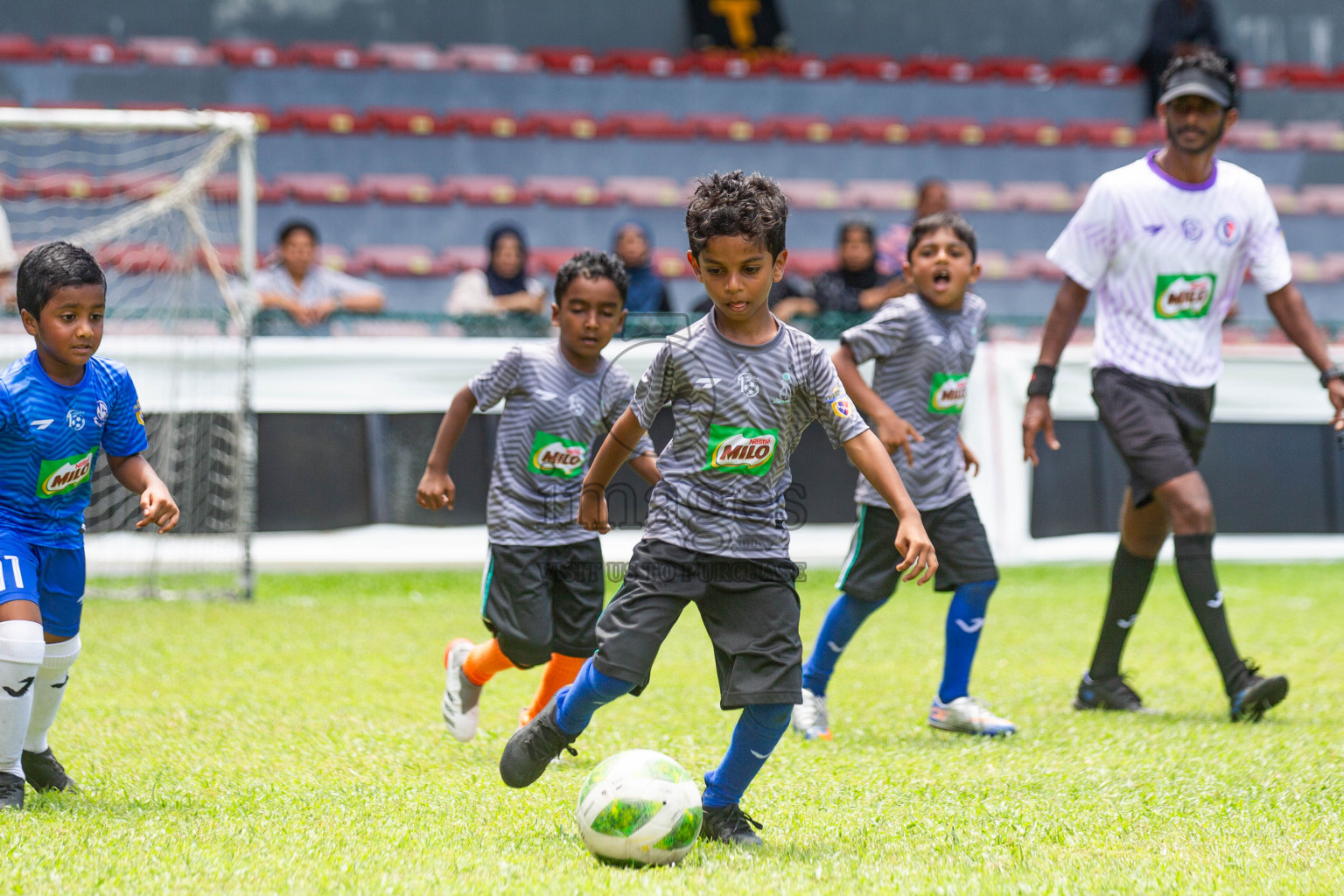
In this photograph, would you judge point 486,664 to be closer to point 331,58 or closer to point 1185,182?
point 1185,182

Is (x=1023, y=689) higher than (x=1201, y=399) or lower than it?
lower

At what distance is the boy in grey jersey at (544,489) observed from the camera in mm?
4277

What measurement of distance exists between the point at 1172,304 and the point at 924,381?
914 millimetres

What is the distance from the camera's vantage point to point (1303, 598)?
8117 millimetres

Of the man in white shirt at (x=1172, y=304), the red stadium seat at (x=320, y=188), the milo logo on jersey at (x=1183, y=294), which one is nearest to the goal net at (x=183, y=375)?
the man in white shirt at (x=1172, y=304)

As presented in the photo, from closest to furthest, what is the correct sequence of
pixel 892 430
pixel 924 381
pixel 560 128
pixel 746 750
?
1. pixel 746 750
2. pixel 892 430
3. pixel 924 381
4. pixel 560 128

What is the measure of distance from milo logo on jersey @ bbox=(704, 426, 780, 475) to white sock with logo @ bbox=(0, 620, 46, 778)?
1673 millimetres

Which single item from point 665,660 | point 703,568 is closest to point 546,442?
point 703,568

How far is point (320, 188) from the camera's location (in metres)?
14.2

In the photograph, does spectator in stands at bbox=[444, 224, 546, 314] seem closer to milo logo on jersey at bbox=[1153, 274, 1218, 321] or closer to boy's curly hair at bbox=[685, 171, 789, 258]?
milo logo on jersey at bbox=[1153, 274, 1218, 321]

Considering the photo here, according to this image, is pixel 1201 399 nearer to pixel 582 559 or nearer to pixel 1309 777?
pixel 1309 777

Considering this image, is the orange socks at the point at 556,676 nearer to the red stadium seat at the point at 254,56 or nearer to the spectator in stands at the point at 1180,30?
the red stadium seat at the point at 254,56

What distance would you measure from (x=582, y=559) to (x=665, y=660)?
1894 mm

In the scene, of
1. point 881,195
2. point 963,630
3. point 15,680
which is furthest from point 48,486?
point 881,195
